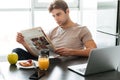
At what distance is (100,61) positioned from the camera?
1.76m

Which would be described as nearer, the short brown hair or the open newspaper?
the open newspaper

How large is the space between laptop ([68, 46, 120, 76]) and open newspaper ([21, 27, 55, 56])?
17.0 inches

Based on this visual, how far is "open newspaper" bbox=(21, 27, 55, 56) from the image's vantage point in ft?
7.35

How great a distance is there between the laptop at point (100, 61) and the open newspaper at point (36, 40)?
1.41ft

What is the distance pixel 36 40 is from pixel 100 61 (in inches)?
28.3

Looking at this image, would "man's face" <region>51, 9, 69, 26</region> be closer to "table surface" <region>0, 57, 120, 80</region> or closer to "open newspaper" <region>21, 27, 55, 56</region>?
"open newspaper" <region>21, 27, 55, 56</region>

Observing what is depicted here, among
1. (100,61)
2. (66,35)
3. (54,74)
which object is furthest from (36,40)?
(100,61)

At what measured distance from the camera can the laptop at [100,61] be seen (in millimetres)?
1693

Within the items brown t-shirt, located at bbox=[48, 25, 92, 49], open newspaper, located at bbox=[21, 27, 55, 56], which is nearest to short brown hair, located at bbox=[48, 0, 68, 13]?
brown t-shirt, located at bbox=[48, 25, 92, 49]

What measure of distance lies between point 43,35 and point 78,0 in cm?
256

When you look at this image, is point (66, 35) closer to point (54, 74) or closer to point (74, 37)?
point (74, 37)

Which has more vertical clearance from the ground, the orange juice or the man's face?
the man's face

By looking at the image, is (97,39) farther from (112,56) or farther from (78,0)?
(112,56)

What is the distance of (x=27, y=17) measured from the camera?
448cm
